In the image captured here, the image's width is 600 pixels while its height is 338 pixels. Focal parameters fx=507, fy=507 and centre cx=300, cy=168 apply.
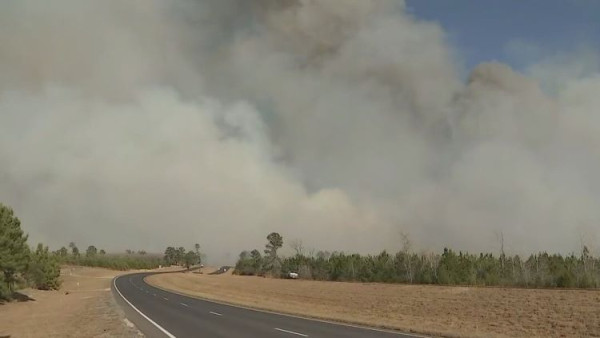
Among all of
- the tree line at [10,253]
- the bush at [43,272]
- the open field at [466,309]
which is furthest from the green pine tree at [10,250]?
the open field at [466,309]

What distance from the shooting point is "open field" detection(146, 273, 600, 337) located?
22859mm

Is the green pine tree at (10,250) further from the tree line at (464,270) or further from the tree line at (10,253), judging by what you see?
the tree line at (464,270)

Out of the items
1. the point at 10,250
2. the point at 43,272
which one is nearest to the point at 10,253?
the point at 10,250

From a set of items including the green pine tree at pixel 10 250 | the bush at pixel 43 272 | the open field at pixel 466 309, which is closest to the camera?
the open field at pixel 466 309

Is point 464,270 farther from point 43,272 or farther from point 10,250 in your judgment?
point 43,272

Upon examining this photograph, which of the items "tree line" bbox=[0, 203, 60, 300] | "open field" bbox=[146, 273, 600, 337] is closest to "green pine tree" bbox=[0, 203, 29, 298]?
"tree line" bbox=[0, 203, 60, 300]

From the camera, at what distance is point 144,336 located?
20188 mm

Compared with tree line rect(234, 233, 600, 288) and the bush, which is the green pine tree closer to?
the bush

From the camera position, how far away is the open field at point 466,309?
22859 mm

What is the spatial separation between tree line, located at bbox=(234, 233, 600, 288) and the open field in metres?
3.75

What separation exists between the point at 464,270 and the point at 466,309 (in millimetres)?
A: 12483

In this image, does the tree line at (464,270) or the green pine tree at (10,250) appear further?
the green pine tree at (10,250)

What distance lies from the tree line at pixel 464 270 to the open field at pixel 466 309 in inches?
148

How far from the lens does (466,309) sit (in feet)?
97.2
